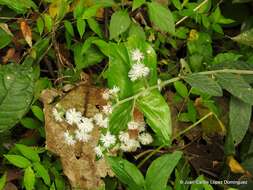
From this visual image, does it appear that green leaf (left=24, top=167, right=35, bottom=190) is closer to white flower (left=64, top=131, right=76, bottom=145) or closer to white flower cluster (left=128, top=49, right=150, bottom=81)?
white flower (left=64, top=131, right=76, bottom=145)

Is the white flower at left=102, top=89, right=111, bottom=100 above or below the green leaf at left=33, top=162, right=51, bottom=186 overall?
above

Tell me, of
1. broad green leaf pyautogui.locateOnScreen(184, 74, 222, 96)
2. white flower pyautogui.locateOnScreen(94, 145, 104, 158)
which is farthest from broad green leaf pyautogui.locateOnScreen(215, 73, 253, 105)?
white flower pyautogui.locateOnScreen(94, 145, 104, 158)

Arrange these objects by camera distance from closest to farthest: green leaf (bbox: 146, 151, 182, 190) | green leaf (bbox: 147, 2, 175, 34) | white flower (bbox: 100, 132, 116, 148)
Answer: green leaf (bbox: 146, 151, 182, 190) < white flower (bbox: 100, 132, 116, 148) < green leaf (bbox: 147, 2, 175, 34)

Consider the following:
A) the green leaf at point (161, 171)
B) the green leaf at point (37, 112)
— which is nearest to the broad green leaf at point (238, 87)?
the green leaf at point (161, 171)

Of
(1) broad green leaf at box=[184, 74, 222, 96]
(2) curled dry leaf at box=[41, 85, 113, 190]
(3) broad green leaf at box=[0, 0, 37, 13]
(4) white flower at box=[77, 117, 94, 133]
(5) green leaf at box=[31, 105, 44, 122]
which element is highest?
(3) broad green leaf at box=[0, 0, 37, 13]

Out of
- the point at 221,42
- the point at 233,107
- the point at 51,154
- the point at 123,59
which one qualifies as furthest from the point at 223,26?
the point at 51,154

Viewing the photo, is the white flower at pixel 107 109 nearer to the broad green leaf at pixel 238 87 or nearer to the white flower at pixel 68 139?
the white flower at pixel 68 139

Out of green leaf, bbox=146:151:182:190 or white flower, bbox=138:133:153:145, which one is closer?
green leaf, bbox=146:151:182:190
